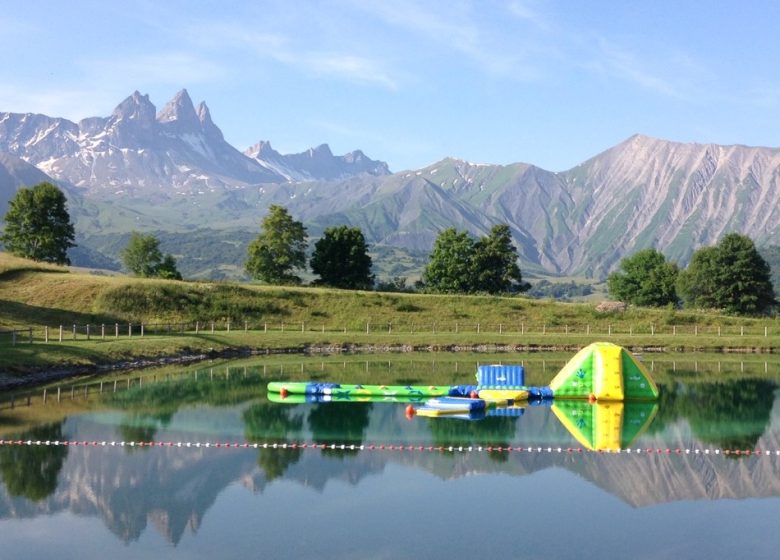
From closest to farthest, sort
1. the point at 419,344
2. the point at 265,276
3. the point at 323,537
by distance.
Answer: the point at 323,537 → the point at 419,344 → the point at 265,276

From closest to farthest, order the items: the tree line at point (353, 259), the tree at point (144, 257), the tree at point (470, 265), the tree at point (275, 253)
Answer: the tree line at point (353, 259), the tree at point (275, 253), the tree at point (470, 265), the tree at point (144, 257)

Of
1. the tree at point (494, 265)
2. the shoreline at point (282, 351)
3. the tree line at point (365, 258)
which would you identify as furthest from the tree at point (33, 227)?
the tree at point (494, 265)

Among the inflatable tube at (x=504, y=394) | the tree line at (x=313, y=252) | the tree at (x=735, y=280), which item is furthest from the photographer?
the tree at (x=735, y=280)

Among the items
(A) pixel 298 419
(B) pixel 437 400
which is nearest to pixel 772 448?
(B) pixel 437 400

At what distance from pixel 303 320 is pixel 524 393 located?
5986 centimetres

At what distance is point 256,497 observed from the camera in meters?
31.1

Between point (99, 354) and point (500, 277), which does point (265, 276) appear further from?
point (99, 354)

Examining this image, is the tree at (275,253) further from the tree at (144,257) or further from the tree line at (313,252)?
the tree at (144,257)

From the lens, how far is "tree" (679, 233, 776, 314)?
15175 centimetres

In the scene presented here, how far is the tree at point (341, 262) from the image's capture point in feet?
505

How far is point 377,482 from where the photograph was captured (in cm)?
3359

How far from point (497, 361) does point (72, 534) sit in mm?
56806

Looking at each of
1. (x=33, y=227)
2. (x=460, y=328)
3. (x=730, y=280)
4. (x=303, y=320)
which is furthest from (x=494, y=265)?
(x=33, y=227)

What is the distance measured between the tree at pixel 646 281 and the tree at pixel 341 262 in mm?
62448
